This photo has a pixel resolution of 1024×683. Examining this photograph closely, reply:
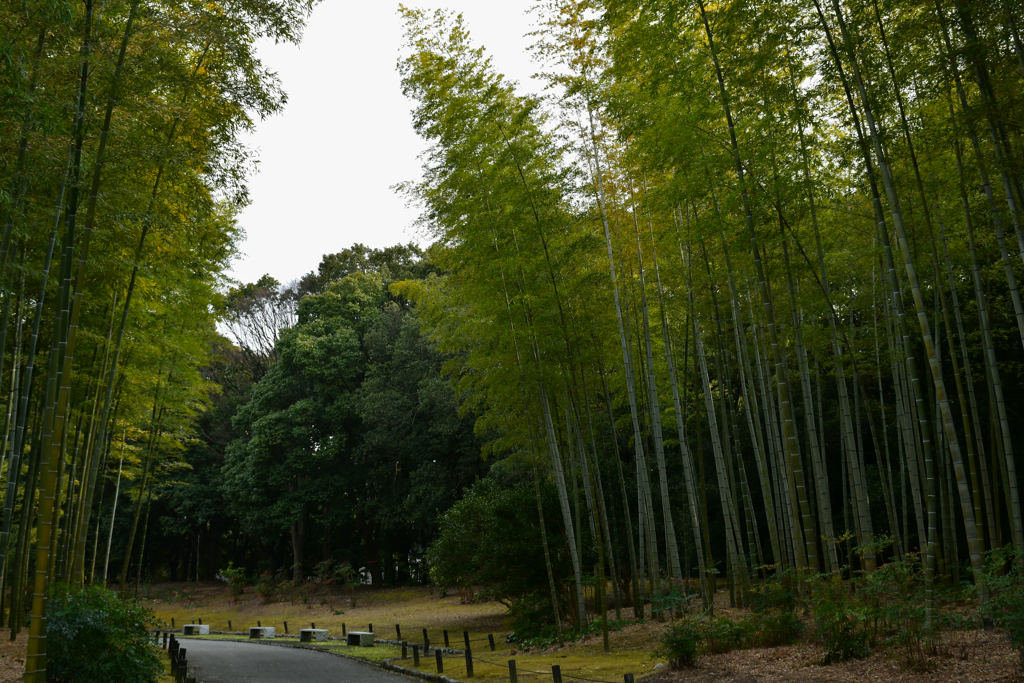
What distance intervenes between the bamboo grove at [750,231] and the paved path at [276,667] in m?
2.75

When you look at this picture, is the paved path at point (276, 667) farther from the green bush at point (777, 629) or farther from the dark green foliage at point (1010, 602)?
the dark green foliage at point (1010, 602)

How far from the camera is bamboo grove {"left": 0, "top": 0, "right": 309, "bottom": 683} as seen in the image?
4.89 metres

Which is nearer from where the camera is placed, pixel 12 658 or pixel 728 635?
pixel 728 635

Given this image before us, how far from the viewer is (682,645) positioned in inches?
242

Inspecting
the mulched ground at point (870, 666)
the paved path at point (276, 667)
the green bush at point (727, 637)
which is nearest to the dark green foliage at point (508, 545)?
the paved path at point (276, 667)

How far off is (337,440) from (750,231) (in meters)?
19.0

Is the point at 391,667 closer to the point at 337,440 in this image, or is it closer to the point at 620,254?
the point at 620,254

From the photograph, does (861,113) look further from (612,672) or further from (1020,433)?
(1020,433)

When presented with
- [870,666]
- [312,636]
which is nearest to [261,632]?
[312,636]

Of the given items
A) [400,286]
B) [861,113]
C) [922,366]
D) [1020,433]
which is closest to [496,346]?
[400,286]

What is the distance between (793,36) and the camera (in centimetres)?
533

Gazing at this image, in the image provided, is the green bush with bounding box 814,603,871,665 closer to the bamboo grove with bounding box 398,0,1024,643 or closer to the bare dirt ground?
the bamboo grove with bounding box 398,0,1024,643

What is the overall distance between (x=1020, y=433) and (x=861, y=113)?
9.04 meters

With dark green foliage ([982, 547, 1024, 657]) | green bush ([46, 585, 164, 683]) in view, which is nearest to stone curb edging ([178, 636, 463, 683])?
green bush ([46, 585, 164, 683])
